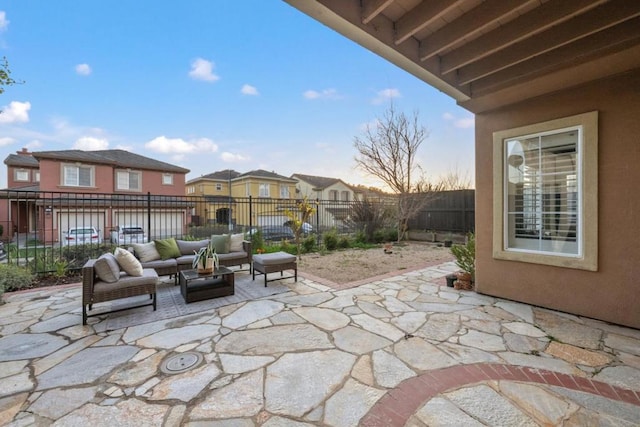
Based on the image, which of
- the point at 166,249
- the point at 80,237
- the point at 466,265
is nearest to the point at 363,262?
the point at 466,265

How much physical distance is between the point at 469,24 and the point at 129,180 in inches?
840

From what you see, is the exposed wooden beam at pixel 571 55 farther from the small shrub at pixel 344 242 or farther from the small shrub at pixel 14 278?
the small shrub at pixel 14 278

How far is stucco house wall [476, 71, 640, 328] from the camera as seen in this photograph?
3006 mm

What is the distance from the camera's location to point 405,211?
1118cm

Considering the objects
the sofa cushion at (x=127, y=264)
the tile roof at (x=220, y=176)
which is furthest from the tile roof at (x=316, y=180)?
the sofa cushion at (x=127, y=264)

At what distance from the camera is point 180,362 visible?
2434mm

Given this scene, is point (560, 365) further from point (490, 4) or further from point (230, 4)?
point (230, 4)

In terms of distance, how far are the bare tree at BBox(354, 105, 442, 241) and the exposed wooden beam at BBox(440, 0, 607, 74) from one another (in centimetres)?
835

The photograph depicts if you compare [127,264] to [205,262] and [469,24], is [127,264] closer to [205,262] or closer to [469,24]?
[205,262]

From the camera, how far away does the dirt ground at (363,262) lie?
19.3ft

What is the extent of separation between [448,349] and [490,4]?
325 cm

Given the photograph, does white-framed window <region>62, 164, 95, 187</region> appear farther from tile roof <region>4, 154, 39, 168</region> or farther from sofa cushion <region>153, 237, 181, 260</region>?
sofa cushion <region>153, 237, 181, 260</region>

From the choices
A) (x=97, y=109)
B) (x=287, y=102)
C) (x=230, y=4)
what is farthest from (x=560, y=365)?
(x=97, y=109)

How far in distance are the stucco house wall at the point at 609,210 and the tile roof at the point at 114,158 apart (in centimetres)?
2086
